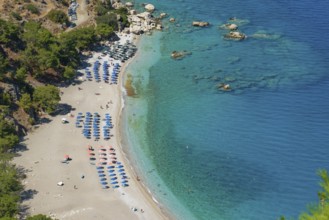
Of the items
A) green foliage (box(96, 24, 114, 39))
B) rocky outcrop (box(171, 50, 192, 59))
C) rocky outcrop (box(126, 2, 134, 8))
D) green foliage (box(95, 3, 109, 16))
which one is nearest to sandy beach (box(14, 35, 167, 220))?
rocky outcrop (box(171, 50, 192, 59))

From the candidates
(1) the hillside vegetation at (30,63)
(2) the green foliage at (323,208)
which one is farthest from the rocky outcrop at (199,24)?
(2) the green foliage at (323,208)

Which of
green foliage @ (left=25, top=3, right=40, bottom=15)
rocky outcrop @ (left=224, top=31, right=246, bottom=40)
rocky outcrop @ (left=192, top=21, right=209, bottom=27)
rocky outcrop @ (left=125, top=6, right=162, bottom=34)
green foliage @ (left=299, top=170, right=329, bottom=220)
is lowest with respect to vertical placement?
rocky outcrop @ (left=224, top=31, right=246, bottom=40)

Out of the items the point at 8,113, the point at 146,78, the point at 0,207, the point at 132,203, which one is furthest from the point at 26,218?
the point at 146,78

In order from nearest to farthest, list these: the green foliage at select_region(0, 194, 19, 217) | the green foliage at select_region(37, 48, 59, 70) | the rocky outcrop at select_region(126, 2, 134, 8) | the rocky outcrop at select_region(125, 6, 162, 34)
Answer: the green foliage at select_region(0, 194, 19, 217) < the green foliage at select_region(37, 48, 59, 70) < the rocky outcrop at select_region(125, 6, 162, 34) < the rocky outcrop at select_region(126, 2, 134, 8)

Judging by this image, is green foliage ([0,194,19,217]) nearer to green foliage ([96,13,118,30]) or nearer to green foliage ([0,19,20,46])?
green foliage ([0,19,20,46])

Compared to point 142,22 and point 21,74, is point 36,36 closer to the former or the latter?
point 21,74

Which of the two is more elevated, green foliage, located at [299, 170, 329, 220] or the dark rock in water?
green foliage, located at [299, 170, 329, 220]

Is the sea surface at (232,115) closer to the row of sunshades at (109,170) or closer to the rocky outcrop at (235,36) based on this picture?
the rocky outcrop at (235,36)
